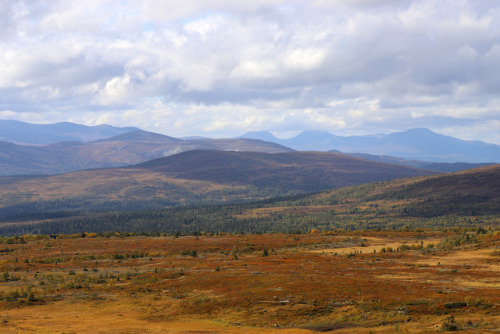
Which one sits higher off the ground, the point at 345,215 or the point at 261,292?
the point at 261,292

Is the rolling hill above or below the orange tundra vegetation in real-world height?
below

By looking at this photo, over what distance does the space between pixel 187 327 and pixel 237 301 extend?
15.3 feet

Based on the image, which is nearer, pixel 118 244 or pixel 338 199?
pixel 118 244

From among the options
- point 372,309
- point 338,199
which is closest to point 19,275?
point 372,309

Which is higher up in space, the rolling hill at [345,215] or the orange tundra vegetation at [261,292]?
the orange tundra vegetation at [261,292]

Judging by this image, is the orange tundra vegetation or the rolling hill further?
the rolling hill

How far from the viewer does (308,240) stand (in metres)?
62.9

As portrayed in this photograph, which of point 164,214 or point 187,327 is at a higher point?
point 187,327

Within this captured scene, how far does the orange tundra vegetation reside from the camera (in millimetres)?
21188

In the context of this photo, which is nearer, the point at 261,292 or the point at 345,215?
the point at 261,292

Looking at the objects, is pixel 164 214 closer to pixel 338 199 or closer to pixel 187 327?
pixel 338 199

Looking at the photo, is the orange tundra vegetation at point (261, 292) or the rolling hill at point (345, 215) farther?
the rolling hill at point (345, 215)

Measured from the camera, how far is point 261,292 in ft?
88.8

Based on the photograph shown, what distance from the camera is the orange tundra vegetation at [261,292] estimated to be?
21.2 metres
